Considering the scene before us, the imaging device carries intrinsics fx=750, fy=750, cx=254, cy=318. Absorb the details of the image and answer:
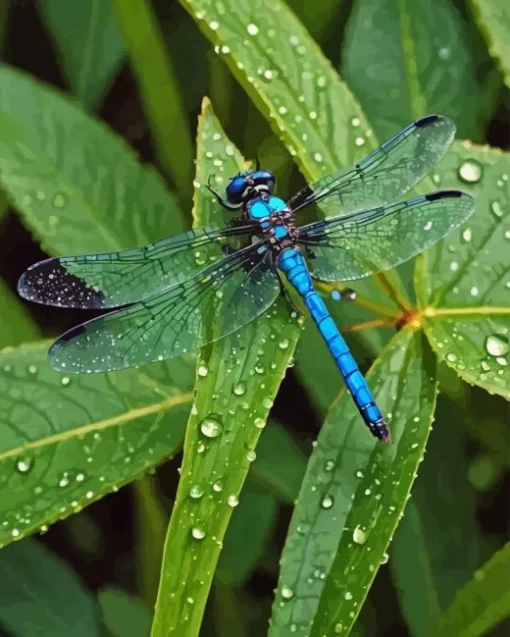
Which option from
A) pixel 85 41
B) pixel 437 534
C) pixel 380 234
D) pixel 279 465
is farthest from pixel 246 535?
pixel 85 41

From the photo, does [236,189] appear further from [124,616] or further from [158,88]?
[124,616]

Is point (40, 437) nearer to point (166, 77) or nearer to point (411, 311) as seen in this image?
point (411, 311)

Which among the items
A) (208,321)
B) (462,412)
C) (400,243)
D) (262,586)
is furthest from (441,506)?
(208,321)

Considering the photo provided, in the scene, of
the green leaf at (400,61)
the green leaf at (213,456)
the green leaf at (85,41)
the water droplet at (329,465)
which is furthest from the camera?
the green leaf at (85,41)

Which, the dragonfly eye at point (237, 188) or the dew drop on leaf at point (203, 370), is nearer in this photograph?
the dew drop on leaf at point (203, 370)

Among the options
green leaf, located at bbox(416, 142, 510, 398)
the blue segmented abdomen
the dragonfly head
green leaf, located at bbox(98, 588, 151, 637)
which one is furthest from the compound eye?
green leaf, located at bbox(98, 588, 151, 637)

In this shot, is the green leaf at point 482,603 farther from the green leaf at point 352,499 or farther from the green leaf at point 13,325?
the green leaf at point 13,325

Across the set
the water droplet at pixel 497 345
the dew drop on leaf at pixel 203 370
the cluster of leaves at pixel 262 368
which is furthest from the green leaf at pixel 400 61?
the dew drop on leaf at pixel 203 370

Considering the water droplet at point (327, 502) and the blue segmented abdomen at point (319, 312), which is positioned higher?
the blue segmented abdomen at point (319, 312)

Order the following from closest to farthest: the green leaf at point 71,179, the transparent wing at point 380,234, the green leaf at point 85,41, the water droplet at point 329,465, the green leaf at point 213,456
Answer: the green leaf at point 213,456
the water droplet at point 329,465
the transparent wing at point 380,234
the green leaf at point 71,179
the green leaf at point 85,41
